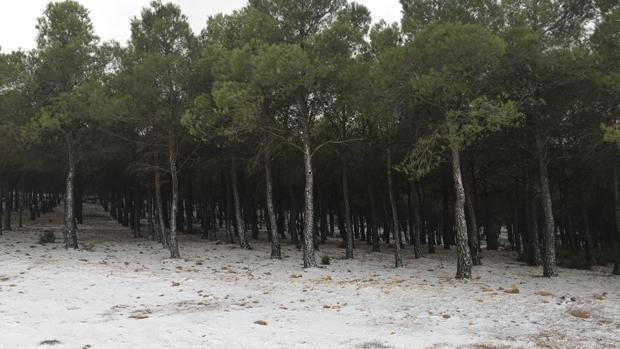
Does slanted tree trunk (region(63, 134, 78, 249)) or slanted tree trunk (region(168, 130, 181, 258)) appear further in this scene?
slanted tree trunk (region(63, 134, 78, 249))

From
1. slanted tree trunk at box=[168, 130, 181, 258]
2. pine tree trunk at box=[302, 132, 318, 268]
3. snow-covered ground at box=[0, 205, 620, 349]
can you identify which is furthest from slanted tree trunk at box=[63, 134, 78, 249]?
pine tree trunk at box=[302, 132, 318, 268]

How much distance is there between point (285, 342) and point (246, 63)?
13983mm

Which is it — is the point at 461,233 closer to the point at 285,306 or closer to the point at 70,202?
the point at 285,306

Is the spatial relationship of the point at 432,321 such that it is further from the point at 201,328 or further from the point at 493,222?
the point at 493,222

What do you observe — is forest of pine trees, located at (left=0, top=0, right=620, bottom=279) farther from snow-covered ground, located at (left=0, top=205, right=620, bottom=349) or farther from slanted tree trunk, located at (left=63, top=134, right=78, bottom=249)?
snow-covered ground, located at (left=0, top=205, right=620, bottom=349)

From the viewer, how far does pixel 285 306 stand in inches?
498

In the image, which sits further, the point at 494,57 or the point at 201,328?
the point at 494,57

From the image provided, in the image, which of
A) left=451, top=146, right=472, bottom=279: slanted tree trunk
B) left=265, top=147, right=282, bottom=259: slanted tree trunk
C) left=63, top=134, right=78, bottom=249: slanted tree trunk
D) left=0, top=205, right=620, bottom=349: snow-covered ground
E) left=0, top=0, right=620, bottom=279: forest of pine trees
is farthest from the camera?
left=63, top=134, right=78, bottom=249: slanted tree trunk

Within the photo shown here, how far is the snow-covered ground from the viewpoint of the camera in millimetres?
8969

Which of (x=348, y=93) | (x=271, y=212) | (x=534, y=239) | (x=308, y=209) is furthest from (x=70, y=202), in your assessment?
(x=534, y=239)

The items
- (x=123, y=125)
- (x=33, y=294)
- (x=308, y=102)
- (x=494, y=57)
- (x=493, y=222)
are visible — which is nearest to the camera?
(x=33, y=294)

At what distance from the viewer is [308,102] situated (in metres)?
22.0

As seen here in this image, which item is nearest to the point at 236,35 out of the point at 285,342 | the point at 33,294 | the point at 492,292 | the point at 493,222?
the point at 33,294

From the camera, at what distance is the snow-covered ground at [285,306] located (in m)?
8.97
